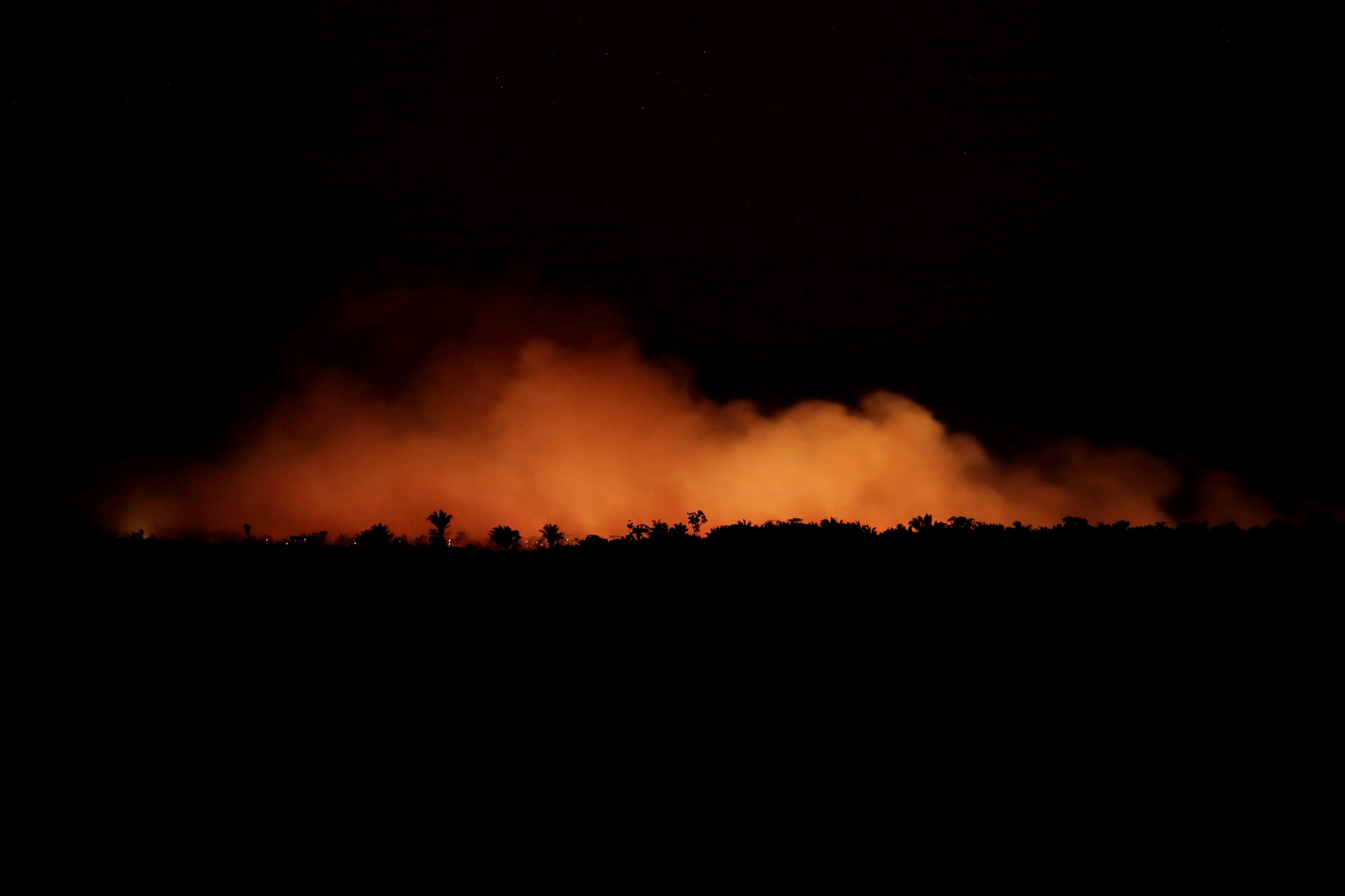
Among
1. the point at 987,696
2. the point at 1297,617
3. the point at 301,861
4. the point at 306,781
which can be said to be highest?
the point at 1297,617

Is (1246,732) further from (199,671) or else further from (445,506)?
(445,506)

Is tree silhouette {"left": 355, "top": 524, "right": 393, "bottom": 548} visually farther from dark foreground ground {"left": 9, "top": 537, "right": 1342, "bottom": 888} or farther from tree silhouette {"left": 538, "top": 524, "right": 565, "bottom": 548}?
tree silhouette {"left": 538, "top": 524, "right": 565, "bottom": 548}

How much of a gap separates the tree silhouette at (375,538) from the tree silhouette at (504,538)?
30.6 inches

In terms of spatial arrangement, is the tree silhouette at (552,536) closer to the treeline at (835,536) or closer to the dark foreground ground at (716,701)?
the treeline at (835,536)

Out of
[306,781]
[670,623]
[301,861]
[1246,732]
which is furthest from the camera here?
[670,623]

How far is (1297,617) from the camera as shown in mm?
4887

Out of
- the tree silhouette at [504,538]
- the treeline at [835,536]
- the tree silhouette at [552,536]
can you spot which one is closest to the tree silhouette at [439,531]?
the treeline at [835,536]

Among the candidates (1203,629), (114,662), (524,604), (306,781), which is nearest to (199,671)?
(114,662)

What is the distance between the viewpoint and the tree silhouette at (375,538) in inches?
214

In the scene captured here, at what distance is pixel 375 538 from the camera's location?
18.1 feet

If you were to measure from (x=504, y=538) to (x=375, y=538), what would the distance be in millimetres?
942

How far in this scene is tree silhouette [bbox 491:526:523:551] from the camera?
18.7 feet

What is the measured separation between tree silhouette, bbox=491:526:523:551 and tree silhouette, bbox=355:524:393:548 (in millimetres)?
777

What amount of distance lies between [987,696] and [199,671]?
4572 millimetres
